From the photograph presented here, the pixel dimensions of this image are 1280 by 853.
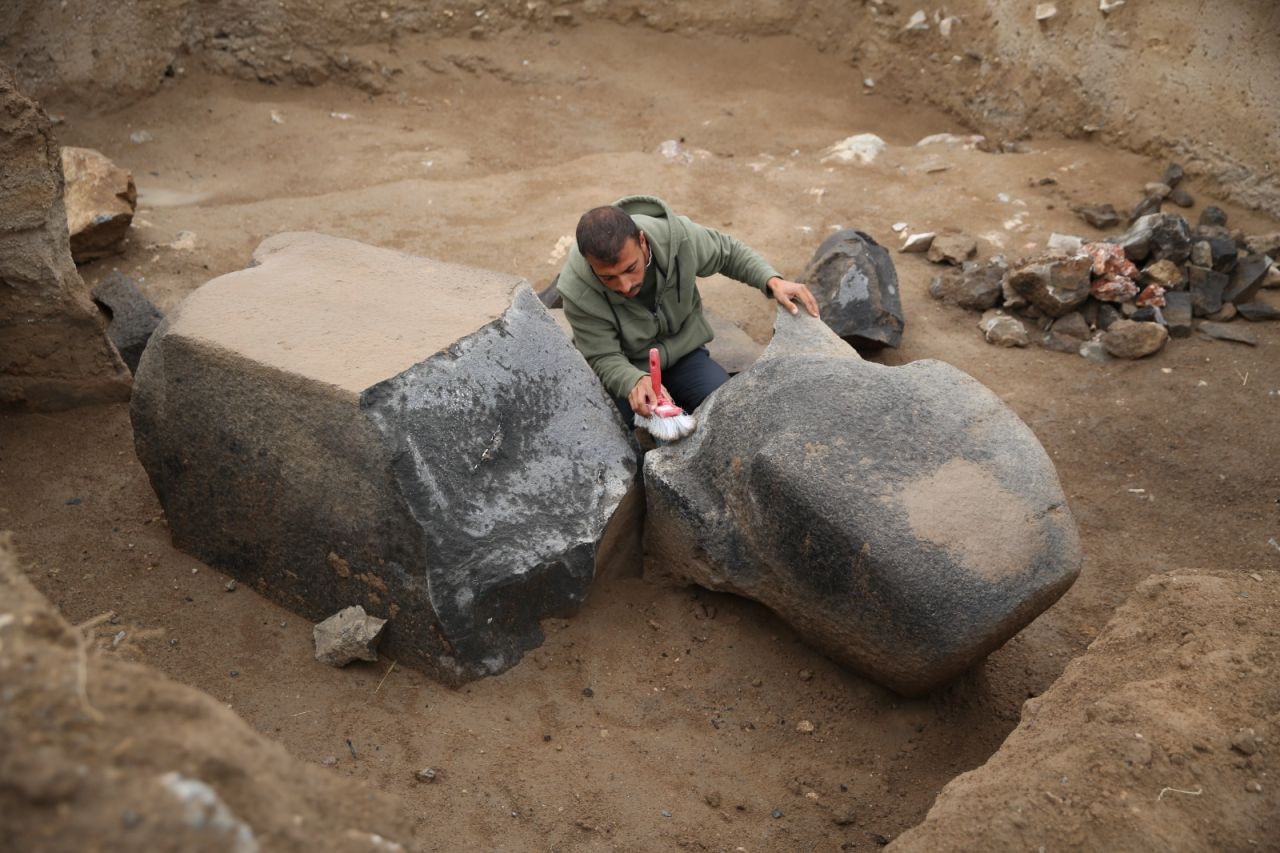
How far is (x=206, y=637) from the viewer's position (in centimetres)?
290

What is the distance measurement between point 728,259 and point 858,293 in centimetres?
83

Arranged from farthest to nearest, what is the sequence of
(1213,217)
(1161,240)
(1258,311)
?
(1213,217), (1161,240), (1258,311)

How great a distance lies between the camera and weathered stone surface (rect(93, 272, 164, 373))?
3.94 metres

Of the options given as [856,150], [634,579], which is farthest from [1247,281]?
[634,579]

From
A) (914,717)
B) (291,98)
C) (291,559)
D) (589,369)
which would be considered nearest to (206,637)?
(291,559)

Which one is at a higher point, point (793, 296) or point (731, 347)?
point (793, 296)

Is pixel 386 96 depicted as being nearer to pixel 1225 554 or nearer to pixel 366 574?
pixel 366 574

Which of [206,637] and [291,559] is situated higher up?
[291,559]

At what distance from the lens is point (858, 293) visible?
4.21 meters

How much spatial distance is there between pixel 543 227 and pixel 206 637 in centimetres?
274

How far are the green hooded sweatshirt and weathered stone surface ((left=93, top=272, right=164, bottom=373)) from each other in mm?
1631

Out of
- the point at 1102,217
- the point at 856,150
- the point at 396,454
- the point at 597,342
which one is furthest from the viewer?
the point at 856,150

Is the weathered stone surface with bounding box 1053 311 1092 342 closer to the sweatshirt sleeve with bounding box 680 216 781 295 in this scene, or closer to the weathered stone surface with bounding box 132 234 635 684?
the sweatshirt sleeve with bounding box 680 216 781 295

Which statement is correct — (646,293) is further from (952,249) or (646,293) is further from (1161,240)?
(1161,240)
